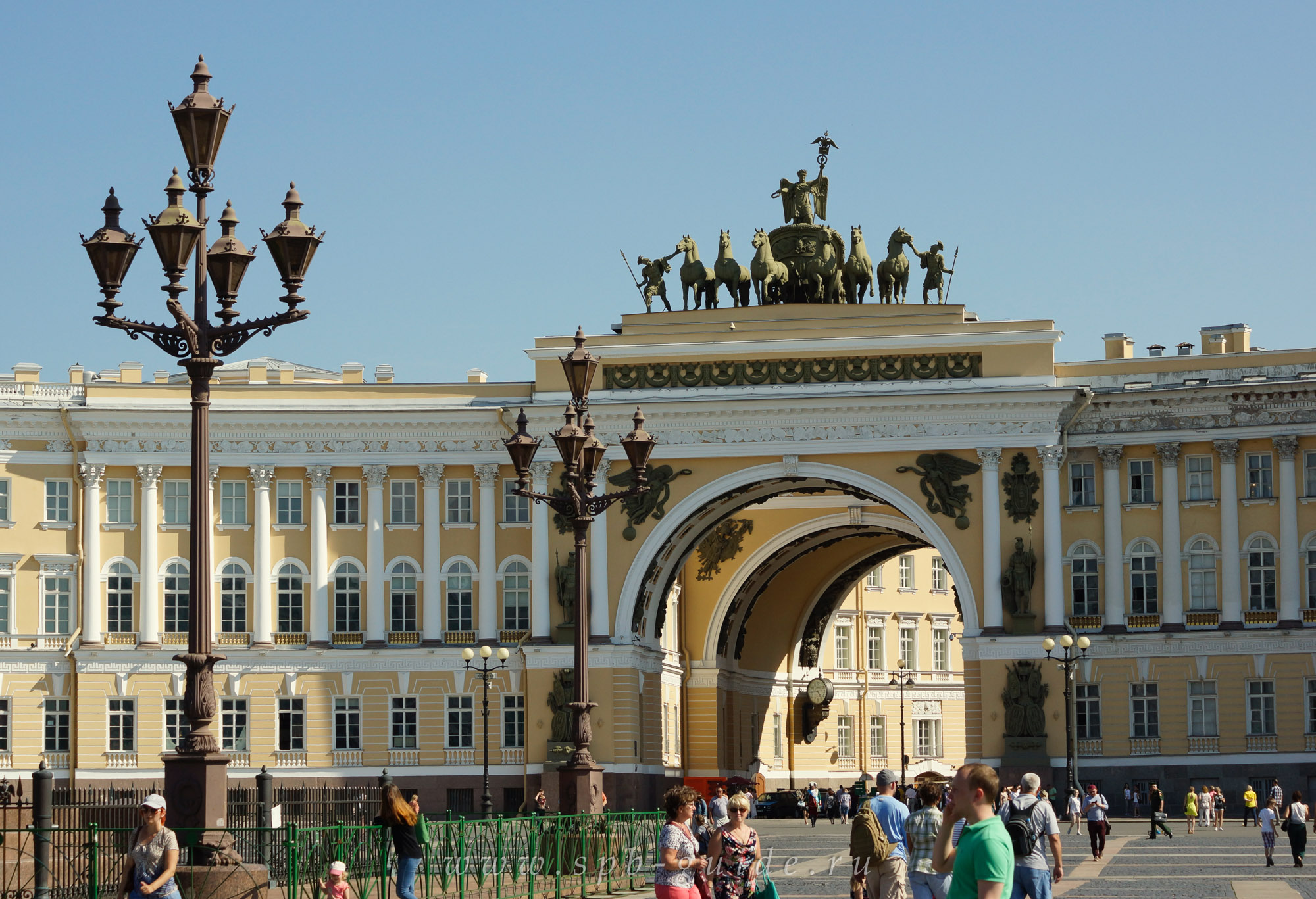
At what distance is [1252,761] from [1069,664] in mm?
8800

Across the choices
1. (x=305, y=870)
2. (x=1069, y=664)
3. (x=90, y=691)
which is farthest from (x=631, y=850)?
(x=90, y=691)

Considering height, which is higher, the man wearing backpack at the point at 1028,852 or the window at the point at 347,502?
the window at the point at 347,502

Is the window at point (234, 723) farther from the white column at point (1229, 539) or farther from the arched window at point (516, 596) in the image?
the white column at point (1229, 539)

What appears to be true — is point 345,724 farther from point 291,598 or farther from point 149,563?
point 149,563

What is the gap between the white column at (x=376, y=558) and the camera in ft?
193

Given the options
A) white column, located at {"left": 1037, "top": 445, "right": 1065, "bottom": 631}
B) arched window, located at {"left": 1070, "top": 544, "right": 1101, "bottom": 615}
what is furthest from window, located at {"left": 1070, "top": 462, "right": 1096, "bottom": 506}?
white column, located at {"left": 1037, "top": 445, "right": 1065, "bottom": 631}

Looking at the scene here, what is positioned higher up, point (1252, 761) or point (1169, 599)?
point (1169, 599)

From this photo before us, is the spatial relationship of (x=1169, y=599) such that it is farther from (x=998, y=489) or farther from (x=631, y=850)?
(x=631, y=850)

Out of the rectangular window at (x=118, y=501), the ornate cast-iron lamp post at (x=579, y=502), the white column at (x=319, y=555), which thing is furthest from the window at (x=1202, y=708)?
the rectangular window at (x=118, y=501)

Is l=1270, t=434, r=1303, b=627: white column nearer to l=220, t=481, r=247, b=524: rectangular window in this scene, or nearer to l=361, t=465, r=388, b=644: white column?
l=361, t=465, r=388, b=644: white column

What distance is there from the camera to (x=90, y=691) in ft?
191

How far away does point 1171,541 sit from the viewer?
56.5 meters

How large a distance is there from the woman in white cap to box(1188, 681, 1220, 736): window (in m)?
43.4

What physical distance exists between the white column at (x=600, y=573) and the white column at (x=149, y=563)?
12.4 meters
